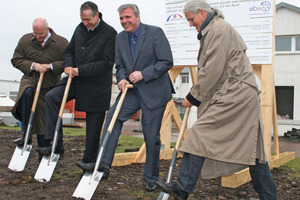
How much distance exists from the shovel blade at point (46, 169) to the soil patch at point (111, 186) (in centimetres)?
6

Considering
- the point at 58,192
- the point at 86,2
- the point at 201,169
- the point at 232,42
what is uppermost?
the point at 86,2

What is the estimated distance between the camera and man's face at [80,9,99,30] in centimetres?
411

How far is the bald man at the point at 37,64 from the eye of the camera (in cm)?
458

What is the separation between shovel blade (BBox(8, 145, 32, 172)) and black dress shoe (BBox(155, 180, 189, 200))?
2.07m

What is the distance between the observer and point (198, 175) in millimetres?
3006

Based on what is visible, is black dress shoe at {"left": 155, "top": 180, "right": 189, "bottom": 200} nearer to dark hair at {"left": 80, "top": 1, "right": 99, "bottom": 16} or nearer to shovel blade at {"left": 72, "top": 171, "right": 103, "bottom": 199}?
shovel blade at {"left": 72, "top": 171, "right": 103, "bottom": 199}

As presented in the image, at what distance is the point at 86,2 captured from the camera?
13.6 feet

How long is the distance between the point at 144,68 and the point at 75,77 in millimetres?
946

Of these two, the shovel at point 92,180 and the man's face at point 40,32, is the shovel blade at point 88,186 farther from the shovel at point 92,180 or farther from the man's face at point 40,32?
the man's face at point 40,32

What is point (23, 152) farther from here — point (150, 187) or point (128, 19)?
point (128, 19)

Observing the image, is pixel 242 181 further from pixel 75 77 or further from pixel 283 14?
pixel 283 14

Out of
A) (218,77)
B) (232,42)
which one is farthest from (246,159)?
(232,42)

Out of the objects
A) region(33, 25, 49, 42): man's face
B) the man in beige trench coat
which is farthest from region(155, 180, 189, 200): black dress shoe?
region(33, 25, 49, 42): man's face

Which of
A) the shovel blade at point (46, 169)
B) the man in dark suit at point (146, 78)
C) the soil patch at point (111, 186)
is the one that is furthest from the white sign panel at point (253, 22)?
the shovel blade at point (46, 169)
